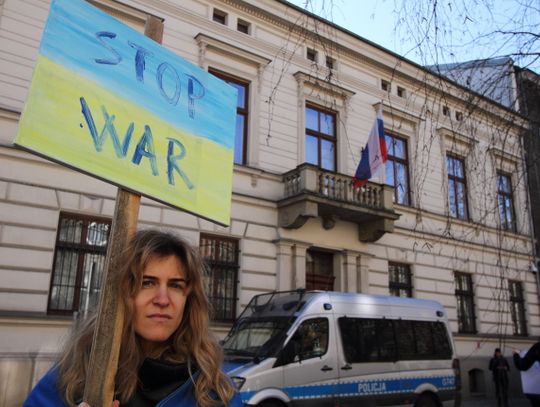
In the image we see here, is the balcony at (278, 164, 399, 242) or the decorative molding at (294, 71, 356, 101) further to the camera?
the decorative molding at (294, 71, 356, 101)

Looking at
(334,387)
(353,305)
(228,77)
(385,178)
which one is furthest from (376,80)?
(334,387)

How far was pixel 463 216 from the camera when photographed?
1869cm

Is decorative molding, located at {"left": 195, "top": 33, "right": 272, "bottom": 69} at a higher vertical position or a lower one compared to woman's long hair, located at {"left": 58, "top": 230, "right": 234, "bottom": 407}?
higher

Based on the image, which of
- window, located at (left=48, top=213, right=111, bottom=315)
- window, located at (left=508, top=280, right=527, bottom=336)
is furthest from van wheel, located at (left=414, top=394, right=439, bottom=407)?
window, located at (left=508, top=280, right=527, bottom=336)

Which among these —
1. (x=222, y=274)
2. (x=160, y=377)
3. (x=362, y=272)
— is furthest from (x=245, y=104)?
(x=160, y=377)

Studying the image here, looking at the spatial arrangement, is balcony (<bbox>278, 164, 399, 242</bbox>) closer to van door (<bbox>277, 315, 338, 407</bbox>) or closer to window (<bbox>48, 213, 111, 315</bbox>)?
van door (<bbox>277, 315, 338, 407</bbox>)

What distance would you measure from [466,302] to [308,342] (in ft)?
38.8

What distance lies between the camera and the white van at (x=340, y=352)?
293 inches

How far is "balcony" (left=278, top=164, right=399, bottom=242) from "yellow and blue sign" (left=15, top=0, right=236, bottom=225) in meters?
10.4

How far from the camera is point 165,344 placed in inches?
75.8

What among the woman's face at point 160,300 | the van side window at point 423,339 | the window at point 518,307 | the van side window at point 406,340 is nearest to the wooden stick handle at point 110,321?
the woman's face at point 160,300

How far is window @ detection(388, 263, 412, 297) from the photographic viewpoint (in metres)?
15.5

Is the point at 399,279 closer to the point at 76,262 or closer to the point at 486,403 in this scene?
the point at 486,403

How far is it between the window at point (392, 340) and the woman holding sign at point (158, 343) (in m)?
7.07
